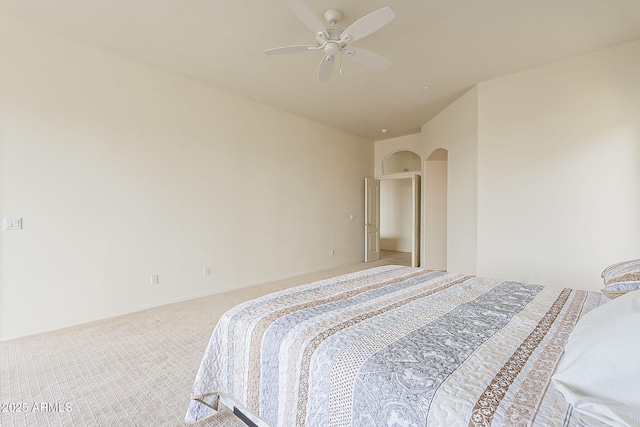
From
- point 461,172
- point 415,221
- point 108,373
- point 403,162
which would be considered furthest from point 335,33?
point 403,162

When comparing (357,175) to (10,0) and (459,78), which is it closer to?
(459,78)

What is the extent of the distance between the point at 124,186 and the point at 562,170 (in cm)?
504

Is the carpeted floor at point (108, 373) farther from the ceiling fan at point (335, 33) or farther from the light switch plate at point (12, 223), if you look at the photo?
the ceiling fan at point (335, 33)

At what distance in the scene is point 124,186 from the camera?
3.31 meters

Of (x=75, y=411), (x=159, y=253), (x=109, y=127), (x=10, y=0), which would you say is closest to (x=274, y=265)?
(x=159, y=253)

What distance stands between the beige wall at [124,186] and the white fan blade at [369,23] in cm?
252

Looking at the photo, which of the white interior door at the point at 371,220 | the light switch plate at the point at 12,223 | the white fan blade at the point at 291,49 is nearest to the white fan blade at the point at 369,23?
the white fan blade at the point at 291,49

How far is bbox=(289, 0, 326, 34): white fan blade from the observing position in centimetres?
192

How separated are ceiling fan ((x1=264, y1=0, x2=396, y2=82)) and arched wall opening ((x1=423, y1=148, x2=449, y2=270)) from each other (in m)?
3.42

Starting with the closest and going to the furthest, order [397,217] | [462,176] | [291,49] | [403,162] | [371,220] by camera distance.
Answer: [291,49]
[462,176]
[371,220]
[403,162]
[397,217]

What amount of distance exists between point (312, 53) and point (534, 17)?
Result: 2030 millimetres

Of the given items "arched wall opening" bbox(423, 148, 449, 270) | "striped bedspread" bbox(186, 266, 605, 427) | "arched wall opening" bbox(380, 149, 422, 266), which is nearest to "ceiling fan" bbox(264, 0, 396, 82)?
"striped bedspread" bbox(186, 266, 605, 427)

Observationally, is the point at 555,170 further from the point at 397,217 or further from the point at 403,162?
the point at 397,217

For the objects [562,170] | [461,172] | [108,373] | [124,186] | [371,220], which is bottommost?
[108,373]
